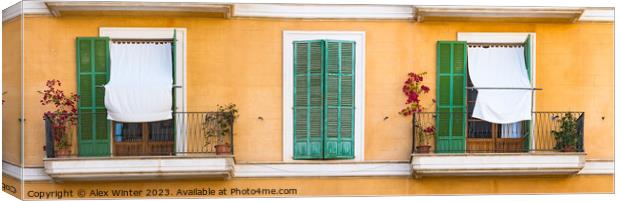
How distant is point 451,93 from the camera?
11.0 metres

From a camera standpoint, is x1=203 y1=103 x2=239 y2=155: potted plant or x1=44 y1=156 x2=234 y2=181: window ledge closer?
x1=44 y1=156 x2=234 y2=181: window ledge

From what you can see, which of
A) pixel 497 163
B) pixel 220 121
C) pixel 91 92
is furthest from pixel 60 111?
pixel 497 163

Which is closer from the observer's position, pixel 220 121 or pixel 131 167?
pixel 131 167

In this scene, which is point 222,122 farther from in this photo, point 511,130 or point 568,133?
point 568,133

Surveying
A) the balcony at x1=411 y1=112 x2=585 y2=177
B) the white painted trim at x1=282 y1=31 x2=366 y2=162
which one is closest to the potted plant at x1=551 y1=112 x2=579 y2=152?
the balcony at x1=411 y1=112 x2=585 y2=177

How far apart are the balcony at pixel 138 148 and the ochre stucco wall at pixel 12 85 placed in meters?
0.39

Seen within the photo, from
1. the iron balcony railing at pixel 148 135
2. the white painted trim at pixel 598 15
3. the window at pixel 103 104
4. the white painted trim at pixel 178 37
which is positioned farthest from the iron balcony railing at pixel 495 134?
the window at pixel 103 104

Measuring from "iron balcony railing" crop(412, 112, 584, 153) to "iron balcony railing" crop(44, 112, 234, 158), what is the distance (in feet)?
7.07

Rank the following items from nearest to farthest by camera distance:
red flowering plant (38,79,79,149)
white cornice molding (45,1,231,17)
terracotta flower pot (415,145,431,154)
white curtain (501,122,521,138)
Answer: white cornice molding (45,1,231,17) < red flowering plant (38,79,79,149) < terracotta flower pot (415,145,431,154) < white curtain (501,122,521,138)

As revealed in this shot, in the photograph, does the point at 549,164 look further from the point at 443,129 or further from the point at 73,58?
the point at 73,58

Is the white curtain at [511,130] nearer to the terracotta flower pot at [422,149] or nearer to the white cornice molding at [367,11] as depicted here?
the terracotta flower pot at [422,149]

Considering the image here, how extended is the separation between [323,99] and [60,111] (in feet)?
9.32

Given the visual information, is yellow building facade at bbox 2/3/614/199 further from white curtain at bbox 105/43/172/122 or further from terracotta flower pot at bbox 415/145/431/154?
white curtain at bbox 105/43/172/122

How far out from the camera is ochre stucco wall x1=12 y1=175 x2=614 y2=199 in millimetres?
10742
